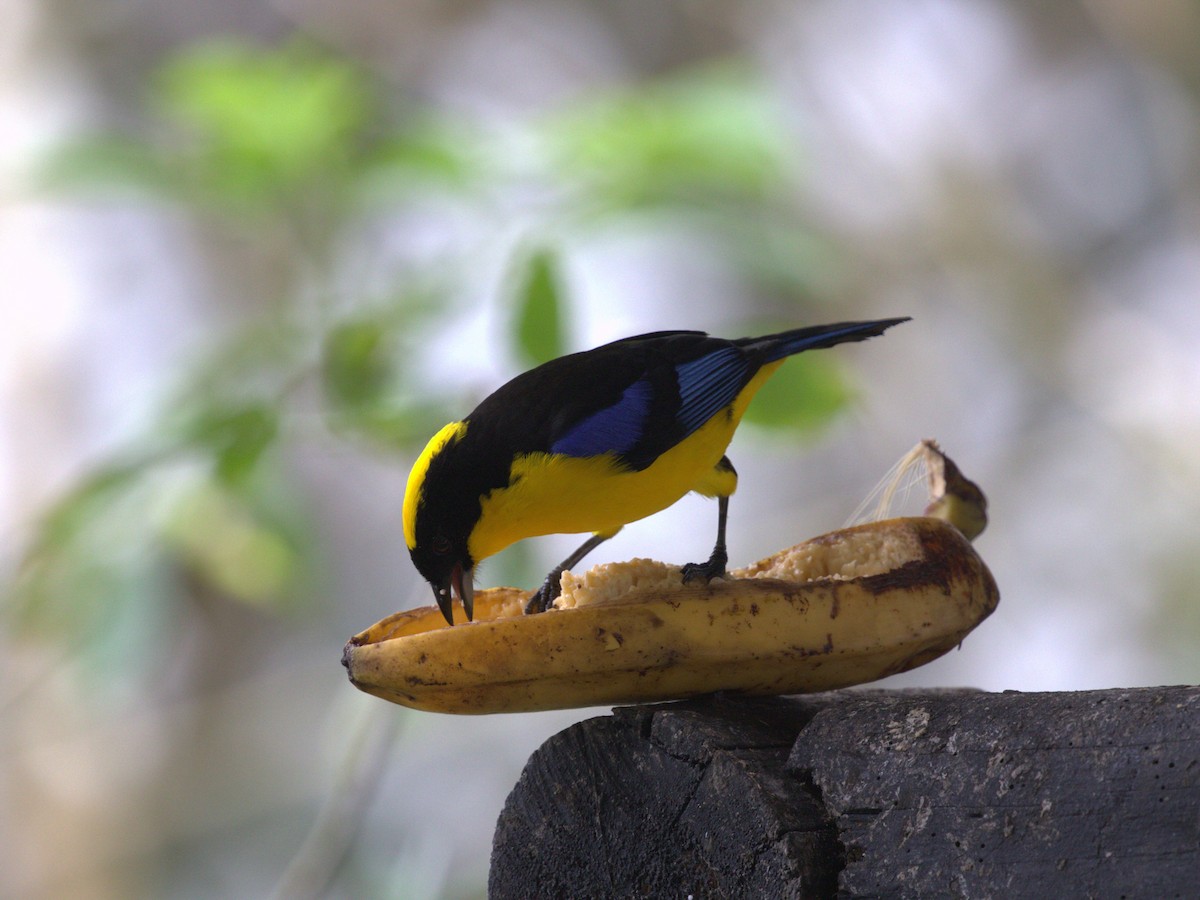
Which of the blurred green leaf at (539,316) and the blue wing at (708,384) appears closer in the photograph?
the blue wing at (708,384)

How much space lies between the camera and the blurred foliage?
308cm

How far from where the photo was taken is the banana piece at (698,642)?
5.84 feet

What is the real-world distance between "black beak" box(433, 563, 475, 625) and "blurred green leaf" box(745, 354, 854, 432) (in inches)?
28.6

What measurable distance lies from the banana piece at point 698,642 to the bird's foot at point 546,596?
50 cm

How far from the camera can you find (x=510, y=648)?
69.3 inches

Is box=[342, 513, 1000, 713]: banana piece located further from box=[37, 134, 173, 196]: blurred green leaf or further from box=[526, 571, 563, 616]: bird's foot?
box=[37, 134, 173, 196]: blurred green leaf

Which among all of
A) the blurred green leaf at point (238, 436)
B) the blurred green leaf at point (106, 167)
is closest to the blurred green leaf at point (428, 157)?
the blurred green leaf at point (106, 167)

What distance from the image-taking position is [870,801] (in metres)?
1.46

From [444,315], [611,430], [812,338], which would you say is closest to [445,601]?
[611,430]

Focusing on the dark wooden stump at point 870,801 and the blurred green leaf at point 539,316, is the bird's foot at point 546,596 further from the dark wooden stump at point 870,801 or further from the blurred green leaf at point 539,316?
the dark wooden stump at point 870,801

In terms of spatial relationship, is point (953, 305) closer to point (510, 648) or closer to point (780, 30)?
point (780, 30)

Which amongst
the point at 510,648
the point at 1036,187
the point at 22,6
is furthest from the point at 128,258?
the point at 510,648

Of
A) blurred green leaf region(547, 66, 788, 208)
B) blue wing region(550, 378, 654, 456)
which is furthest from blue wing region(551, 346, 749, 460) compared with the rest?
blurred green leaf region(547, 66, 788, 208)

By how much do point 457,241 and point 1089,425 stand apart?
4.65 metres
